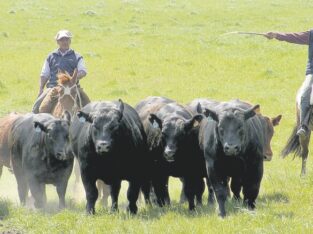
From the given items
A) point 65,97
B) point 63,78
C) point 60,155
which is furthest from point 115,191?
point 63,78

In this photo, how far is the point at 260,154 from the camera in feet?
32.4

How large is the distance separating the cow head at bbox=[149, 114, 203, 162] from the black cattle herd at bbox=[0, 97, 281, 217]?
0.01 m

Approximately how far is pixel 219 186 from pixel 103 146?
1.60 metres

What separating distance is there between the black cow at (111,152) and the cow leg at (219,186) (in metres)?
1.09

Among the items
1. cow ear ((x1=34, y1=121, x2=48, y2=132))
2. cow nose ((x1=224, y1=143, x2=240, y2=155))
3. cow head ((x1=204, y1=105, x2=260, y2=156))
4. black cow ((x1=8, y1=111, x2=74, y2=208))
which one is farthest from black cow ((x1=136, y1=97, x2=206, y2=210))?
cow ear ((x1=34, y1=121, x2=48, y2=132))

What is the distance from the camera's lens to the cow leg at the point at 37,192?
436 inches

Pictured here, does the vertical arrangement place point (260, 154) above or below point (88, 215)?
above

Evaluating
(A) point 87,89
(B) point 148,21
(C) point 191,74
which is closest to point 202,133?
(A) point 87,89

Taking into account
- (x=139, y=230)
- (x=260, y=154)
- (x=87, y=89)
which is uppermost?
(x=260, y=154)

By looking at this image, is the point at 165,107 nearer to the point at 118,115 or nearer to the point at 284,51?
the point at 118,115

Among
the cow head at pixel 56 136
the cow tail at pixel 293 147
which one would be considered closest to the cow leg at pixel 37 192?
the cow head at pixel 56 136

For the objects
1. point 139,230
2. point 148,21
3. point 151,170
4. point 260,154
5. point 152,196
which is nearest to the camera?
point 139,230

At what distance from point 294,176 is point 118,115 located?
3.96 metres

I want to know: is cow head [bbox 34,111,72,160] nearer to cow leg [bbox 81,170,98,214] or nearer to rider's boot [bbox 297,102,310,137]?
cow leg [bbox 81,170,98,214]
